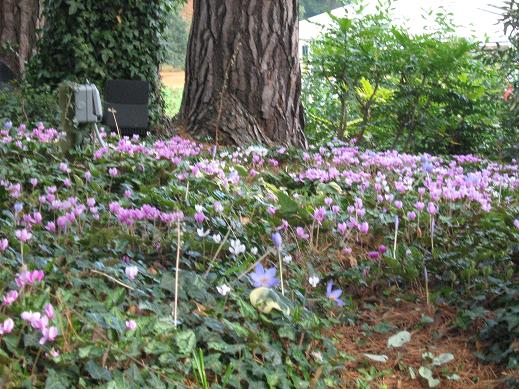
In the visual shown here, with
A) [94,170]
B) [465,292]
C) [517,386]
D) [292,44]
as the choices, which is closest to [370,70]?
[292,44]

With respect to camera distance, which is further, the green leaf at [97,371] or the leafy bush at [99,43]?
the leafy bush at [99,43]

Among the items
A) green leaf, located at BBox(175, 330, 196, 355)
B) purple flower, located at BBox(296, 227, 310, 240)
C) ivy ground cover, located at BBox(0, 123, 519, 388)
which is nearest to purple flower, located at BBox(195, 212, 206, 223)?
ivy ground cover, located at BBox(0, 123, 519, 388)

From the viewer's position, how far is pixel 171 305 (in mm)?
2365

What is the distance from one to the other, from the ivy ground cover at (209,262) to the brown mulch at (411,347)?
0.14 feet

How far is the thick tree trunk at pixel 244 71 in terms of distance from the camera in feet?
20.8

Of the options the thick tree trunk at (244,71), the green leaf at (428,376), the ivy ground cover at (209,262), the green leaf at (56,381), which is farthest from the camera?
the thick tree trunk at (244,71)

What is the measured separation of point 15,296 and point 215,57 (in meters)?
4.75

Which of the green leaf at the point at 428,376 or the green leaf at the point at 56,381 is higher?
the green leaf at the point at 56,381

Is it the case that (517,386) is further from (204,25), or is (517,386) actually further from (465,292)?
(204,25)

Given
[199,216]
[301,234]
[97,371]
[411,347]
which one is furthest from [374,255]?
[97,371]

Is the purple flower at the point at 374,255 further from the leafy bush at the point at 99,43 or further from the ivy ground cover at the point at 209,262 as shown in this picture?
the leafy bush at the point at 99,43

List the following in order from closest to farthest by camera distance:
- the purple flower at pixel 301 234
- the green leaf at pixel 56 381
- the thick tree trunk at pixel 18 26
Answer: the green leaf at pixel 56 381
the purple flower at pixel 301 234
the thick tree trunk at pixel 18 26

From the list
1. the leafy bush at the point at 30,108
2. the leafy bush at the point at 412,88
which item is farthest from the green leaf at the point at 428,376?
the leafy bush at the point at 412,88

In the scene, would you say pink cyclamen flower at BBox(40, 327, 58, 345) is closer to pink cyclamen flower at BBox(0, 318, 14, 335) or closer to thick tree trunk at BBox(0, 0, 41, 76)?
pink cyclamen flower at BBox(0, 318, 14, 335)
